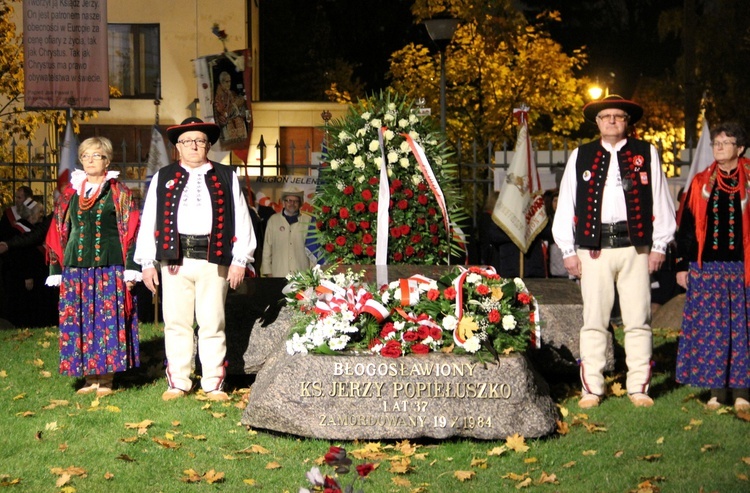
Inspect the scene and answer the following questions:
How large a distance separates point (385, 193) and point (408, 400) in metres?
2.91

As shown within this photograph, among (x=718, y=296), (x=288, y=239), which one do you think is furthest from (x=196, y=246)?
(x=288, y=239)

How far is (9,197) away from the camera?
2062 centimetres

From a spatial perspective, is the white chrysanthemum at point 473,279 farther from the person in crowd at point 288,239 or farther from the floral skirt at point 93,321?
the person in crowd at point 288,239

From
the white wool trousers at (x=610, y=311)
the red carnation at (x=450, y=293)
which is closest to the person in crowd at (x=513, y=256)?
the white wool trousers at (x=610, y=311)

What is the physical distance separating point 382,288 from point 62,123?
1338 centimetres

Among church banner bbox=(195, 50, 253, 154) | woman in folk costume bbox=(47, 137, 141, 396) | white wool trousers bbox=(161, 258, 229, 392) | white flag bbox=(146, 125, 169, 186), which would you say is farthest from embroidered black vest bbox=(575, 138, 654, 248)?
church banner bbox=(195, 50, 253, 154)

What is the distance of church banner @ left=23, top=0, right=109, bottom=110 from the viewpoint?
12.6 meters

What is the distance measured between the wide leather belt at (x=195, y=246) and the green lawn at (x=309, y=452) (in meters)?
1.06

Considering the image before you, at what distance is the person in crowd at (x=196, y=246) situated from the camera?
859 centimetres

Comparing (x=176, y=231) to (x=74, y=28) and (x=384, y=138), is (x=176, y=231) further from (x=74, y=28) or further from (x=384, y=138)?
(x=74, y=28)

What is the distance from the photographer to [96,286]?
9.02m

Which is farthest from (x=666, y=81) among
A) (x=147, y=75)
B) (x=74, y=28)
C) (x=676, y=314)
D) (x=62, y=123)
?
(x=74, y=28)

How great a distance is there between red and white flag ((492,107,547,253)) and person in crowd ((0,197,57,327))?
529cm

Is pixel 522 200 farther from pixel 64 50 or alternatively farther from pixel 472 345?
pixel 472 345
